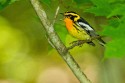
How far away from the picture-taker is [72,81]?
8.36 metres

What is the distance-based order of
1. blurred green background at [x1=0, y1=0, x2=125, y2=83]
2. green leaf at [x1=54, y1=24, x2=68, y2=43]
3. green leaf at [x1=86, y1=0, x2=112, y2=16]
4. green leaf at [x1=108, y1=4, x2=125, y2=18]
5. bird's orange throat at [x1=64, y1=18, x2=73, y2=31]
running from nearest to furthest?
green leaf at [x1=108, y1=4, x2=125, y2=18], green leaf at [x1=86, y1=0, x2=112, y2=16], green leaf at [x1=54, y1=24, x2=68, y2=43], bird's orange throat at [x1=64, y1=18, x2=73, y2=31], blurred green background at [x1=0, y1=0, x2=125, y2=83]

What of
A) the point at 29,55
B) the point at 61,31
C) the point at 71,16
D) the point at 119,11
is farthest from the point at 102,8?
the point at 29,55

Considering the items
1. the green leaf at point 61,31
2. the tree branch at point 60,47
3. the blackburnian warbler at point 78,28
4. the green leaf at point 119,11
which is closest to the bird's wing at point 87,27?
the blackburnian warbler at point 78,28

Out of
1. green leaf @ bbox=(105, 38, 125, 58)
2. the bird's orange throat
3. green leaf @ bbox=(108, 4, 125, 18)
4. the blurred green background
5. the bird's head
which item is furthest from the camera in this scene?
the blurred green background

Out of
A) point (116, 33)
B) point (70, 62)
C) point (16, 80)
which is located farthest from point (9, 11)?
point (116, 33)

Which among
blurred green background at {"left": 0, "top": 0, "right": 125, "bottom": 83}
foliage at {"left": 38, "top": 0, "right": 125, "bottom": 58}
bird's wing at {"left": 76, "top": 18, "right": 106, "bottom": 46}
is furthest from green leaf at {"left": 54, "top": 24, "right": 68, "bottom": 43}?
blurred green background at {"left": 0, "top": 0, "right": 125, "bottom": 83}

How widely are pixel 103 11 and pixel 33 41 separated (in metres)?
5.73

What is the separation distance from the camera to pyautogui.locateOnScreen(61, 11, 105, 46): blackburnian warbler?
270cm

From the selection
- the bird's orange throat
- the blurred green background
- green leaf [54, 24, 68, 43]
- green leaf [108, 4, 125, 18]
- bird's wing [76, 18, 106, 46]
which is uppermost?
green leaf [108, 4, 125, 18]

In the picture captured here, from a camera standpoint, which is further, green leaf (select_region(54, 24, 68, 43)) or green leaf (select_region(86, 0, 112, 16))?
green leaf (select_region(54, 24, 68, 43))

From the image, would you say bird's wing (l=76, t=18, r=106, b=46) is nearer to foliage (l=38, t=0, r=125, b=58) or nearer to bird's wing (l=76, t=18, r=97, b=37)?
bird's wing (l=76, t=18, r=97, b=37)

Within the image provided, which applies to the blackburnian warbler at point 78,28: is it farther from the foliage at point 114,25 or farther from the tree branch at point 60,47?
the foliage at point 114,25

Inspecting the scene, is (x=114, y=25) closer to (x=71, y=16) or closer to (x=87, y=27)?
(x=87, y=27)

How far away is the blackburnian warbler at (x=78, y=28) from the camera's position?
106 inches
